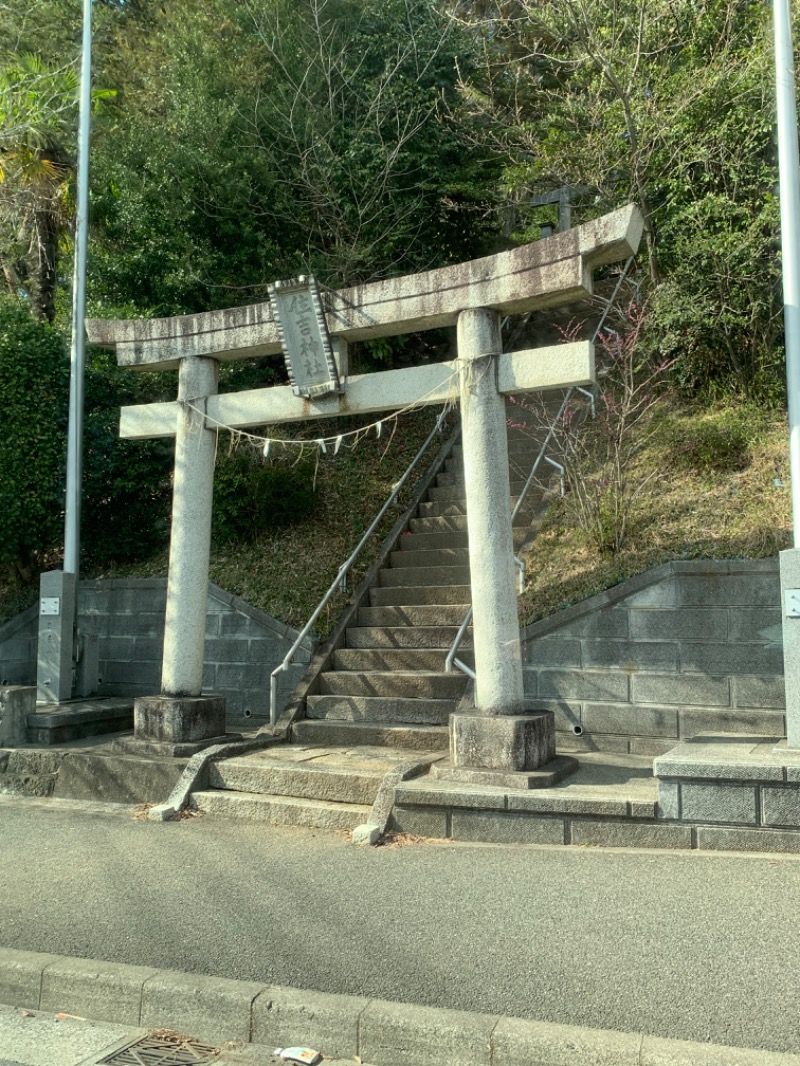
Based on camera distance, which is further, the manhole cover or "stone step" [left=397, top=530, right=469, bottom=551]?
"stone step" [left=397, top=530, right=469, bottom=551]

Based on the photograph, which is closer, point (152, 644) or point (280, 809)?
point (280, 809)

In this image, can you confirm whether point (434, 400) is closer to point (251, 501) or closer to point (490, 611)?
point (490, 611)

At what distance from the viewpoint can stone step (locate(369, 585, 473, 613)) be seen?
1023 centimetres

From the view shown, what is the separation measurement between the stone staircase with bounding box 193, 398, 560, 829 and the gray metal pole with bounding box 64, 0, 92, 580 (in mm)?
3651

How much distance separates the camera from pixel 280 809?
285 inches

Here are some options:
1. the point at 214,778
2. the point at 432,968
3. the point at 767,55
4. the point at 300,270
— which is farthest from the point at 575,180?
the point at 432,968

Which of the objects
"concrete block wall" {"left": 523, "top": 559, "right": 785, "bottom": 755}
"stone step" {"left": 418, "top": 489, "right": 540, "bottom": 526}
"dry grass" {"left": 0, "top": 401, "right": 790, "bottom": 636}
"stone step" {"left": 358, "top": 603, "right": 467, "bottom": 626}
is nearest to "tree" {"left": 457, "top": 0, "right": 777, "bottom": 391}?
"dry grass" {"left": 0, "top": 401, "right": 790, "bottom": 636}

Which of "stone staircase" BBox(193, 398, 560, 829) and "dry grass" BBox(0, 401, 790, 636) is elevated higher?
"dry grass" BBox(0, 401, 790, 636)

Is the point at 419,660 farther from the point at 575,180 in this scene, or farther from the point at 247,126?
the point at 247,126

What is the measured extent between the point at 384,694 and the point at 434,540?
2.64 meters

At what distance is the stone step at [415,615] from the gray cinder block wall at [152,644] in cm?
77

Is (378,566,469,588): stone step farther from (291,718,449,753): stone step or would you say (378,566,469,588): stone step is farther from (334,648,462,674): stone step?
(291,718,449,753): stone step

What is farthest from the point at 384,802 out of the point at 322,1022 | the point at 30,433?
the point at 30,433

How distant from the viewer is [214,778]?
25.8 feet
